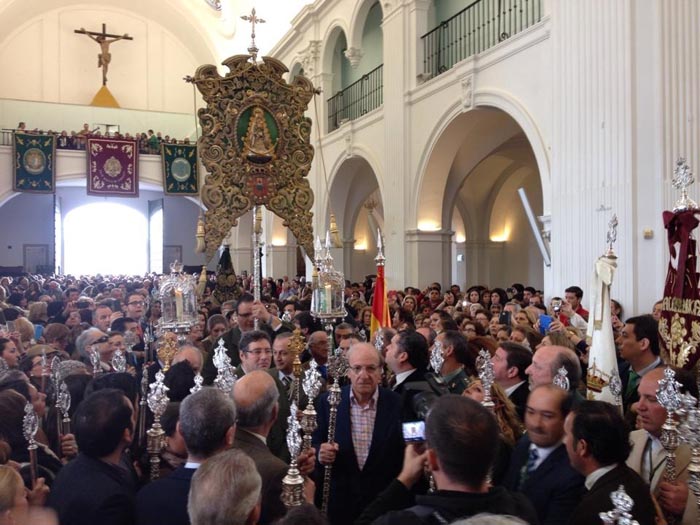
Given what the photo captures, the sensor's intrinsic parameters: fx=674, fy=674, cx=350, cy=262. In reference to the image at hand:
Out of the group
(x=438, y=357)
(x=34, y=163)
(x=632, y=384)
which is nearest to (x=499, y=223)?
(x=34, y=163)

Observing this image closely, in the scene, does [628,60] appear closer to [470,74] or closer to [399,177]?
[470,74]

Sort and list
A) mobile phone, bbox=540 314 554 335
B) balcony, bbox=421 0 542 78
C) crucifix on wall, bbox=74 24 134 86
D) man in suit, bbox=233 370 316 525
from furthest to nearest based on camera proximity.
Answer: crucifix on wall, bbox=74 24 134 86, balcony, bbox=421 0 542 78, mobile phone, bbox=540 314 554 335, man in suit, bbox=233 370 316 525

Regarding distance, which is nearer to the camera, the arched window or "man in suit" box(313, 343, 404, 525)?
"man in suit" box(313, 343, 404, 525)

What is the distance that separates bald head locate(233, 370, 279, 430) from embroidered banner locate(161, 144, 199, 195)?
20.5 metres

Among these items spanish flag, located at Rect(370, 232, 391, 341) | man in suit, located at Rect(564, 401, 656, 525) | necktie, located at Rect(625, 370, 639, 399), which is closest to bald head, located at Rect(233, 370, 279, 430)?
man in suit, located at Rect(564, 401, 656, 525)

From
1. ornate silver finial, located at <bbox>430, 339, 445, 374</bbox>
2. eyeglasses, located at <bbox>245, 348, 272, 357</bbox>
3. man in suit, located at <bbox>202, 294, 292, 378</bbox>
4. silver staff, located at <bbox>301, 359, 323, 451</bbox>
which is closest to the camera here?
silver staff, located at <bbox>301, 359, 323, 451</bbox>

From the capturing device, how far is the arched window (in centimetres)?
2966

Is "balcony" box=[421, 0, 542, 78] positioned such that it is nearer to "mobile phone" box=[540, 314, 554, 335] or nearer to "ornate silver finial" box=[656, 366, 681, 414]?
"mobile phone" box=[540, 314, 554, 335]

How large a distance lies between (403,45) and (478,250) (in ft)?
23.7

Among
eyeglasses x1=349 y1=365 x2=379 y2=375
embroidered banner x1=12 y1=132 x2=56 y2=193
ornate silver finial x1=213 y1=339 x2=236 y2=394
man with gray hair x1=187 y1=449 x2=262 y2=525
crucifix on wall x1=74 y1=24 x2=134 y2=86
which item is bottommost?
man with gray hair x1=187 y1=449 x2=262 y2=525

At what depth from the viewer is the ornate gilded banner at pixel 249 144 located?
342 inches

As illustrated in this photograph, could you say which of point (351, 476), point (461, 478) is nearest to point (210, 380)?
point (351, 476)

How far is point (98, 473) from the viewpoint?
257 cm

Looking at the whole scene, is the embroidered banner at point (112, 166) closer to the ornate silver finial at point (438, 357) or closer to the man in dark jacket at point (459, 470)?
the ornate silver finial at point (438, 357)
